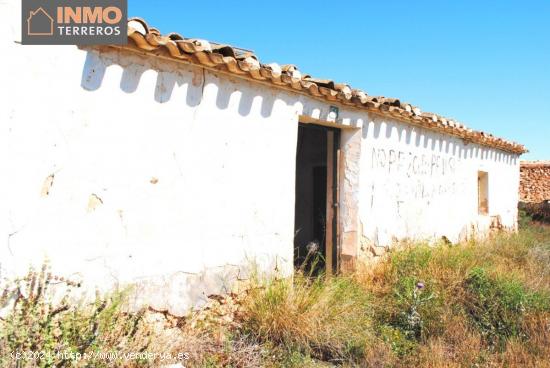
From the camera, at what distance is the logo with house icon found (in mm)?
2693

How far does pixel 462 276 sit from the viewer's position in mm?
4797

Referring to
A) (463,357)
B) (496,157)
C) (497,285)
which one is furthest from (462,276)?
(496,157)

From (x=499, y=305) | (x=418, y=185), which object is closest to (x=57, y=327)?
(x=499, y=305)

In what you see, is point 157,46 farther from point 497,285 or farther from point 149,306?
point 497,285

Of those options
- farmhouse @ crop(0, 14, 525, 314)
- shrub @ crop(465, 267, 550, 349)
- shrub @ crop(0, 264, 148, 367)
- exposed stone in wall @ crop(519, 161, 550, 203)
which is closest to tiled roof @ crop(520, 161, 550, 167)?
exposed stone in wall @ crop(519, 161, 550, 203)

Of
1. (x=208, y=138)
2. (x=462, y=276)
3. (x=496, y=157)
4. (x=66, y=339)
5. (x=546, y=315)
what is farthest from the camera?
(x=496, y=157)

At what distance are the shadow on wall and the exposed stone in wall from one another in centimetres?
1536

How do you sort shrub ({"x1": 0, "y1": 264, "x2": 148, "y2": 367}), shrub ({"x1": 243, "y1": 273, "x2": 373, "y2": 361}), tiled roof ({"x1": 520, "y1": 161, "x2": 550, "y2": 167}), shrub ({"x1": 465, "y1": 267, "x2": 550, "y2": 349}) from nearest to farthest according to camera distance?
shrub ({"x1": 0, "y1": 264, "x2": 148, "y2": 367}) < shrub ({"x1": 243, "y1": 273, "x2": 373, "y2": 361}) < shrub ({"x1": 465, "y1": 267, "x2": 550, "y2": 349}) < tiled roof ({"x1": 520, "y1": 161, "x2": 550, "y2": 167})

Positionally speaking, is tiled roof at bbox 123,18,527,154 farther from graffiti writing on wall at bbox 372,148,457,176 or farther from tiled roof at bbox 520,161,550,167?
tiled roof at bbox 520,161,550,167

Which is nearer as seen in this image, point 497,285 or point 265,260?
point 265,260

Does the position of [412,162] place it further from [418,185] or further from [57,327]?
[57,327]

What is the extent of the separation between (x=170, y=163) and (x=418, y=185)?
4376 mm

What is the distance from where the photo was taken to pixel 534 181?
1645 centimetres

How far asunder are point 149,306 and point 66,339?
30.3 inches
